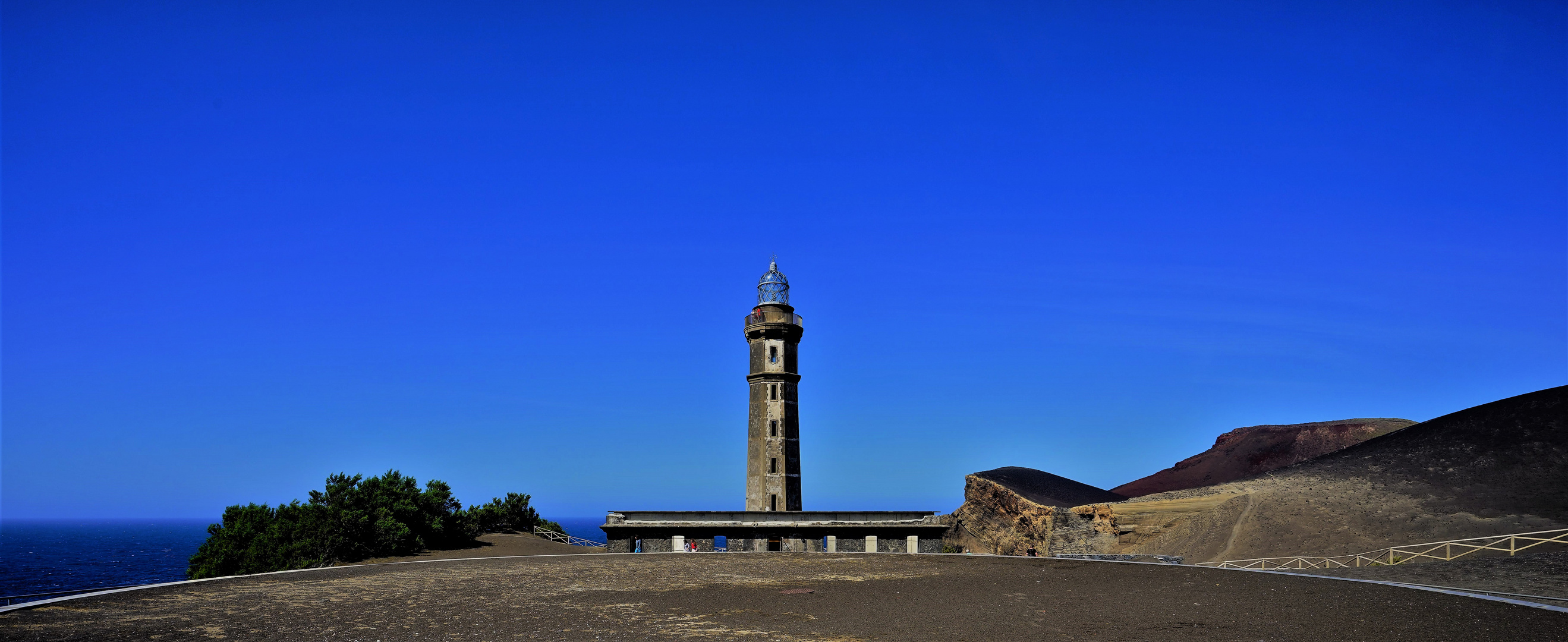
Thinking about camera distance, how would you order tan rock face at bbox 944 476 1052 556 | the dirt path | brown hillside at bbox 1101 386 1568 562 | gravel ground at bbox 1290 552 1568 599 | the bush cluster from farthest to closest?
tan rock face at bbox 944 476 1052 556, the dirt path, brown hillside at bbox 1101 386 1568 562, the bush cluster, gravel ground at bbox 1290 552 1568 599

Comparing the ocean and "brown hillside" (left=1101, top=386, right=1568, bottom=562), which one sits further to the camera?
the ocean

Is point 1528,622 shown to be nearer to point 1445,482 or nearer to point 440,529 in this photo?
point 440,529

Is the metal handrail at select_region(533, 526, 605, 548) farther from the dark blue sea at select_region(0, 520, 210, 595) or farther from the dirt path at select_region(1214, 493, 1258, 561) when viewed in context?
the dirt path at select_region(1214, 493, 1258, 561)

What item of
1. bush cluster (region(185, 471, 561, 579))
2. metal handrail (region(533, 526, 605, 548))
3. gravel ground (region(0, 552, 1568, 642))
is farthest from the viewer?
metal handrail (region(533, 526, 605, 548))

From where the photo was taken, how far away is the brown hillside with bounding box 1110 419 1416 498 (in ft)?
390

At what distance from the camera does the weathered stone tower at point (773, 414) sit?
38.7 meters

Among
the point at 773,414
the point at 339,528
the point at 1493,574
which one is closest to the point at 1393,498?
the point at 1493,574

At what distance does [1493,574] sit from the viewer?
20766 mm

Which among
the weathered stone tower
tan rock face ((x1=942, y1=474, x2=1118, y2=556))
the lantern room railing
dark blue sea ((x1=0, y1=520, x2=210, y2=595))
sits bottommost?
dark blue sea ((x1=0, y1=520, x2=210, y2=595))

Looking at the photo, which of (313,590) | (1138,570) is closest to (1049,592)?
(1138,570)

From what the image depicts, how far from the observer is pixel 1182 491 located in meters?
73.4

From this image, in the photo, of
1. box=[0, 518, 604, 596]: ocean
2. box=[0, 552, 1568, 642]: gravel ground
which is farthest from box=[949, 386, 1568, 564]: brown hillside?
box=[0, 518, 604, 596]: ocean

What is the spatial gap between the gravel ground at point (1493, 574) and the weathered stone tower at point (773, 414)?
21.8m

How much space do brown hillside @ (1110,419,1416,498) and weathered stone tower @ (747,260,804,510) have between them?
9361 centimetres
